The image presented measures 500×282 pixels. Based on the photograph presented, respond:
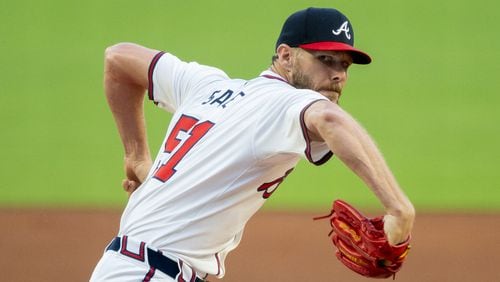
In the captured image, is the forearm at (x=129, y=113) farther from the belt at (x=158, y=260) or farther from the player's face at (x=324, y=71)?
the player's face at (x=324, y=71)

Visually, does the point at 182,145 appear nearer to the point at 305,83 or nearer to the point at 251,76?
the point at 305,83

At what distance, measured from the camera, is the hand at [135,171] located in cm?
297

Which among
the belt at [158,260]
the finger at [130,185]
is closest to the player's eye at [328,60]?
the belt at [158,260]

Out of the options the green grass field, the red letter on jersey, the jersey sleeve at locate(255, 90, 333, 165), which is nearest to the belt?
the red letter on jersey

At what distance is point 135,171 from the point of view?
9.78ft

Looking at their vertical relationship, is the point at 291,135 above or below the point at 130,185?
above

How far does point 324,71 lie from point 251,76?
221 inches

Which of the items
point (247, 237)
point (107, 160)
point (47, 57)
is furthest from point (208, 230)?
point (47, 57)

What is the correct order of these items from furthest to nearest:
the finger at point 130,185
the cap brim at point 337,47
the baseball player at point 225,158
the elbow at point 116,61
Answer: the finger at point 130,185 < the elbow at point 116,61 < the cap brim at point 337,47 < the baseball player at point 225,158

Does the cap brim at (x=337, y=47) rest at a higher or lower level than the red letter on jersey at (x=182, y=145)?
higher

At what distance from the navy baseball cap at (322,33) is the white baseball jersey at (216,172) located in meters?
0.13

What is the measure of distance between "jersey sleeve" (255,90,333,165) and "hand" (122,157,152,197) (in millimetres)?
728

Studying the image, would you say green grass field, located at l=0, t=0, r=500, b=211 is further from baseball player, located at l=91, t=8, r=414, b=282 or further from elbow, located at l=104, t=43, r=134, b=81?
baseball player, located at l=91, t=8, r=414, b=282

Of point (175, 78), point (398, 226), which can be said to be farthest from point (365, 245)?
point (175, 78)
